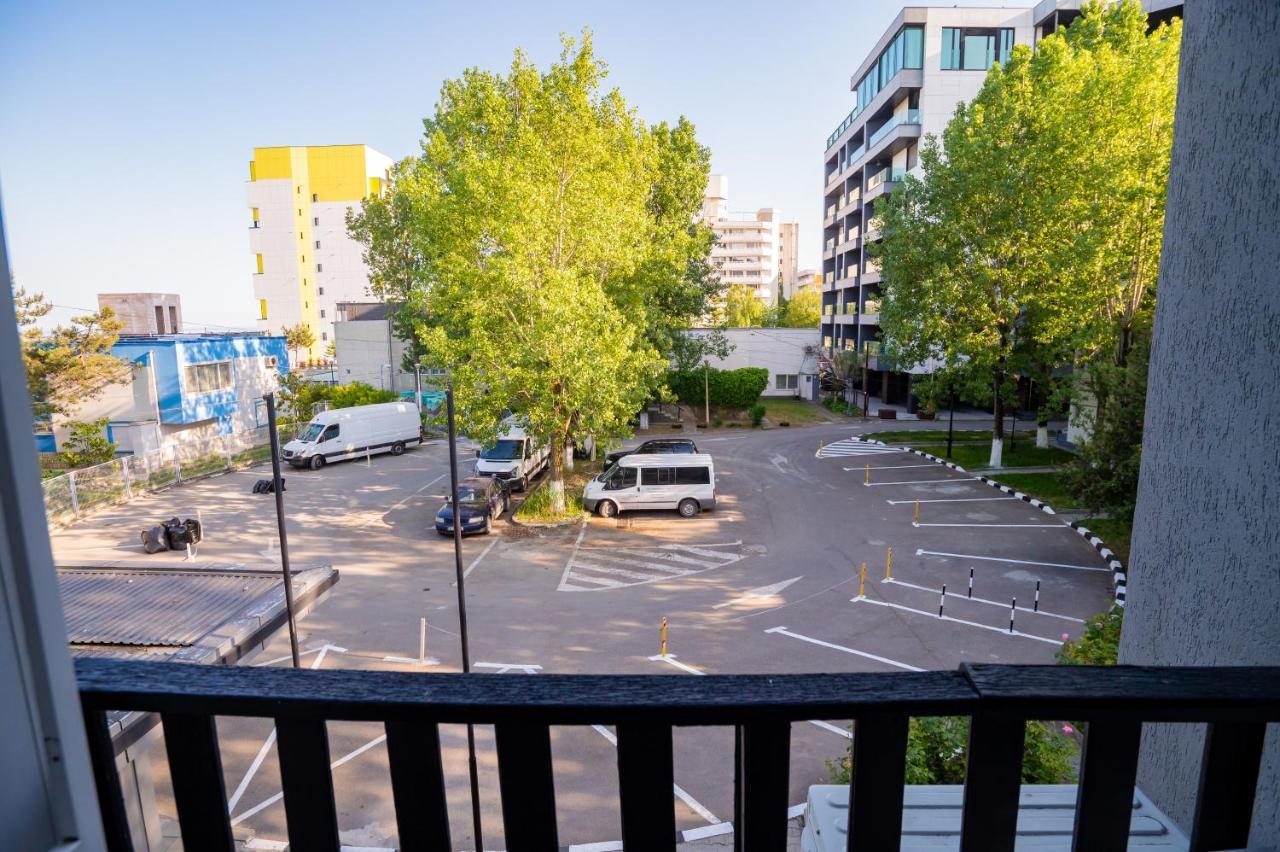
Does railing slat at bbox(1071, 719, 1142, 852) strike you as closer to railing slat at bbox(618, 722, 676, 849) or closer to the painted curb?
railing slat at bbox(618, 722, 676, 849)

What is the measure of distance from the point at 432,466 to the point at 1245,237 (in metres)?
25.5

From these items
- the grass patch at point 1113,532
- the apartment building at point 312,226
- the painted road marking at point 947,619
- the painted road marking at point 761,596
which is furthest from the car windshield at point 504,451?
the apartment building at point 312,226

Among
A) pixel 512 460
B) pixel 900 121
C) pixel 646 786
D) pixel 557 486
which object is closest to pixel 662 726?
pixel 646 786

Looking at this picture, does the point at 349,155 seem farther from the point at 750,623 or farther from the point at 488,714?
the point at 488,714

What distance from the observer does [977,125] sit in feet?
68.0

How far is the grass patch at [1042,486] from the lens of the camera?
18.5 meters

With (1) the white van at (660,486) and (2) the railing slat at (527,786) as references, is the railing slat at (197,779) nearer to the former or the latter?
(2) the railing slat at (527,786)

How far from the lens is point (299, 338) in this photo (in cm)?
4528

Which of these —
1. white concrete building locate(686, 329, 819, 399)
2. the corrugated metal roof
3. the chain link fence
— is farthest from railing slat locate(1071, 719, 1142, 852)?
white concrete building locate(686, 329, 819, 399)

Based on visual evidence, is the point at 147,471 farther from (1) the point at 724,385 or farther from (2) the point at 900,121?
(2) the point at 900,121

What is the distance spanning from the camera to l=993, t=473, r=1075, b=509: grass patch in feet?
60.8

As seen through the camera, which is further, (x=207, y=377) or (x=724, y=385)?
(x=724, y=385)

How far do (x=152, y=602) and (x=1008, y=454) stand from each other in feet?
83.0

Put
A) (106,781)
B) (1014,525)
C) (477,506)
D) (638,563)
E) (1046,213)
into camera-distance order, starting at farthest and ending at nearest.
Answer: (1046,213) < (477,506) < (1014,525) < (638,563) < (106,781)
